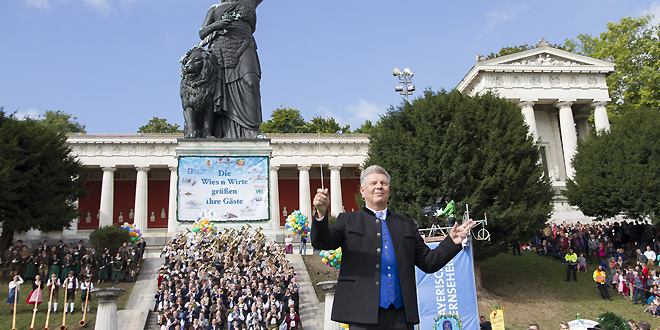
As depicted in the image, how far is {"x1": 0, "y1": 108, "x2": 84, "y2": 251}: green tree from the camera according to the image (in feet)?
84.8

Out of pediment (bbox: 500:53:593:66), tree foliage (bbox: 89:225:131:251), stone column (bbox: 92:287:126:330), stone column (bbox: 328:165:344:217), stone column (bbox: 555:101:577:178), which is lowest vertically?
stone column (bbox: 92:287:126:330)

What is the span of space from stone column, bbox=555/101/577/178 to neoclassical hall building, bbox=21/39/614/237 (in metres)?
0.08

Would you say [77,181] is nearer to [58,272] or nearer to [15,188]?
[15,188]

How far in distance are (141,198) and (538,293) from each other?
32178mm

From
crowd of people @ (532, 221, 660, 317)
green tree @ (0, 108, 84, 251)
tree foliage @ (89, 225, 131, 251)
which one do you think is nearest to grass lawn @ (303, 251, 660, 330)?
crowd of people @ (532, 221, 660, 317)

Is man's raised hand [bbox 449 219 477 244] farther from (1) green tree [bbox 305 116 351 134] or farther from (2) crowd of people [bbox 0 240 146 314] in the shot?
(1) green tree [bbox 305 116 351 134]

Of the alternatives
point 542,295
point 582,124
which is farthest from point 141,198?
point 582,124

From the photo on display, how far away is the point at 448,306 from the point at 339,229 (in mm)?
10095

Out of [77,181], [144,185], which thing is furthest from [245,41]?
[144,185]

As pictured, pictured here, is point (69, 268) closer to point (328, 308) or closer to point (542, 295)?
point (328, 308)

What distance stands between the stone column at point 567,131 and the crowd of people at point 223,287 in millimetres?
36810

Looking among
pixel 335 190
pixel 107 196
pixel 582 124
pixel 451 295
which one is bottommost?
pixel 451 295

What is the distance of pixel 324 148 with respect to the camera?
46.8 meters

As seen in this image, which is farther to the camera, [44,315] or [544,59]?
[544,59]
